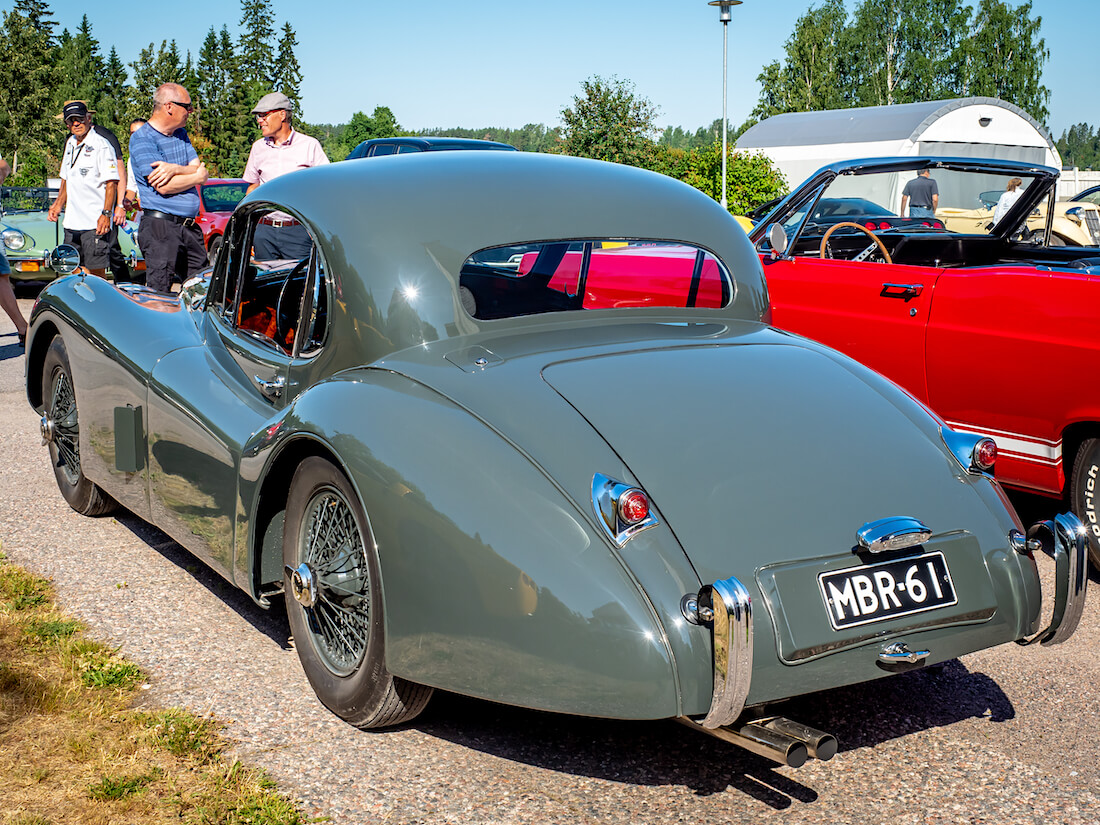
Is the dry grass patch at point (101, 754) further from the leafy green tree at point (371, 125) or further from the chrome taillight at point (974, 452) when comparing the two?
the leafy green tree at point (371, 125)

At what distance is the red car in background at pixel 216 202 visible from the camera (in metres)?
14.4

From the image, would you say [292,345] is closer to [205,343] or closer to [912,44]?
[205,343]

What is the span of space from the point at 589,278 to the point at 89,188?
6.60 metres

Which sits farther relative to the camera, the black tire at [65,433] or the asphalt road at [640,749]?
the black tire at [65,433]

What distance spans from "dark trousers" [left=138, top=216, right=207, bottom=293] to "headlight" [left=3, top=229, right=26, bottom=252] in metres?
5.90

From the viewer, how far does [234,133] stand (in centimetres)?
8469

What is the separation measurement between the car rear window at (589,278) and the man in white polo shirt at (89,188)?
250 inches

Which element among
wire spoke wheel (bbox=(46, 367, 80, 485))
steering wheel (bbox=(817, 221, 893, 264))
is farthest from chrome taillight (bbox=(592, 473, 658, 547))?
steering wheel (bbox=(817, 221, 893, 264))

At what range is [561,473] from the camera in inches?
104

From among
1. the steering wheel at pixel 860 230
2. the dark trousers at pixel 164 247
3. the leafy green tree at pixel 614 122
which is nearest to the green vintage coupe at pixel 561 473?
the steering wheel at pixel 860 230

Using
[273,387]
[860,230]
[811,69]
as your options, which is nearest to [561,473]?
[273,387]

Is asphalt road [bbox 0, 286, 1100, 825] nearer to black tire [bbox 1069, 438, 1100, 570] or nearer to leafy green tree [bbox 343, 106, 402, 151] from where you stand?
black tire [bbox 1069, 438, 1100, 570]

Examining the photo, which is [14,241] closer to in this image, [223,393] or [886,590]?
[223,393]

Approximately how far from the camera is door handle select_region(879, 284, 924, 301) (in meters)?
5.18
